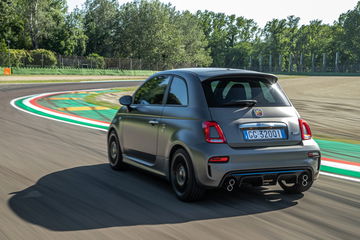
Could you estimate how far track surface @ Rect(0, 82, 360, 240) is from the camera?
4.50 metres

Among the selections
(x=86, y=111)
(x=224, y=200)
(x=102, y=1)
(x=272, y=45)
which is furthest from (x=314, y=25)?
(x=224, y=200)

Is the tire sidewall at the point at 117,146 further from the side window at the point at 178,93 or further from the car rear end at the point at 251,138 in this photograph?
the car rear end at the point at 251,138

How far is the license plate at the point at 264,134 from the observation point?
5.38 metres

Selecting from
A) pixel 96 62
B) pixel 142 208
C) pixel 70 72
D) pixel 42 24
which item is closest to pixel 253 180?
pixel 142 208

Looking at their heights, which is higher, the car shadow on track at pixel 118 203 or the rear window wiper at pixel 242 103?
the rear window wiper at pixel 242 103

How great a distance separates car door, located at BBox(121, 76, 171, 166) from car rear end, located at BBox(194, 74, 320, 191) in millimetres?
966

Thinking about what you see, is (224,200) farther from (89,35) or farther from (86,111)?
(89,35)

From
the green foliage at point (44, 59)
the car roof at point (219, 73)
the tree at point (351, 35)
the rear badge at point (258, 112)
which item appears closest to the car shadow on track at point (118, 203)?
the rear badge at point (258, 112)

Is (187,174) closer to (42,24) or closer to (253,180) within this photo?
(253,180)

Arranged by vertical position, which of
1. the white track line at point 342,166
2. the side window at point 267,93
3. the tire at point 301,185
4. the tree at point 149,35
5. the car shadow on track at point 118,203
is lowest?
the white track line at point 342,166

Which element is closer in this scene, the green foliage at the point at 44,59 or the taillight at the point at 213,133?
the taillight at the point at 213,133

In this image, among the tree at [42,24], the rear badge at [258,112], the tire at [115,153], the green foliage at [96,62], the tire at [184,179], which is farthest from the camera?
the tree at [42,24]

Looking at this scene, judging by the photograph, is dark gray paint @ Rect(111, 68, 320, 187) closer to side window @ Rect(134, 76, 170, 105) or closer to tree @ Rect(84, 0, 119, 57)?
side window @ Rect(134, 76, 170, 105)

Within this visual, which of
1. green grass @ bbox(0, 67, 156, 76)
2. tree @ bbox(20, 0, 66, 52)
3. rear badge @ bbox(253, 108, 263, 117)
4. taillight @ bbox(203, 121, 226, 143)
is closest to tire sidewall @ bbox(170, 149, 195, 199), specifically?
taillight @ bbox(203, 121, 226, 143)
